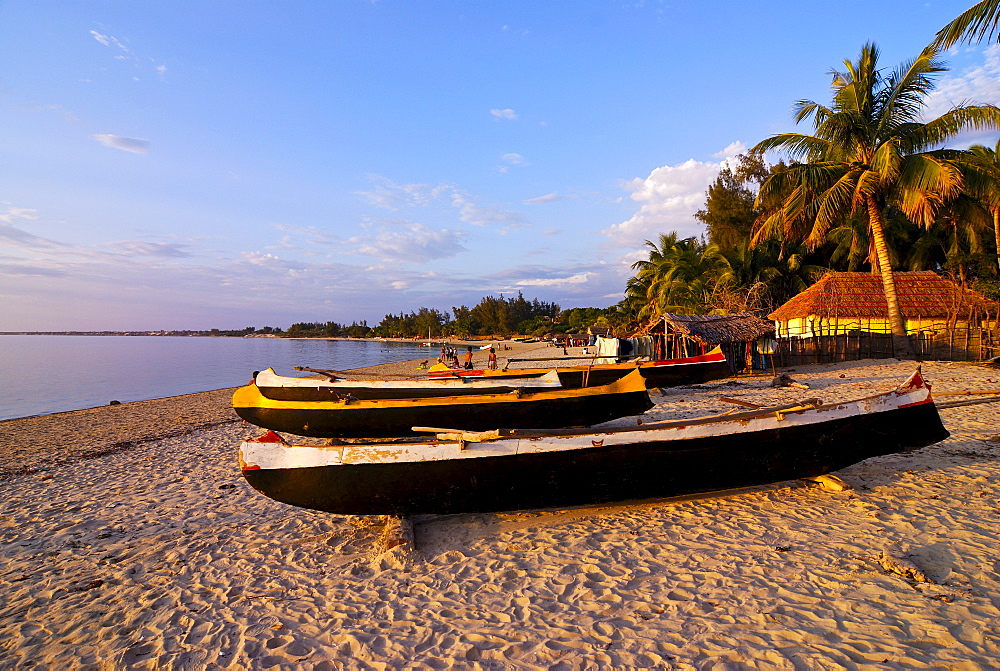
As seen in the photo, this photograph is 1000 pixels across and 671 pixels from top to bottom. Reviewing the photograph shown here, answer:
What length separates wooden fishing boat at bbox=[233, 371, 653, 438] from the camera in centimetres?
742

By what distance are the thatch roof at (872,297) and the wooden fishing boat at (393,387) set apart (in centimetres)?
1292

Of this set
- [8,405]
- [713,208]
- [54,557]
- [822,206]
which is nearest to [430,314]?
[713,208]

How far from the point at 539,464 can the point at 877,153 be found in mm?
15578

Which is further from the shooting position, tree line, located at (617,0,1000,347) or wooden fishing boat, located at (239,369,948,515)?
tree line, located at (617,0,1000,347)

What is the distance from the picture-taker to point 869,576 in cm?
345

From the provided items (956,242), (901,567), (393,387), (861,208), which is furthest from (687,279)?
(901,567)

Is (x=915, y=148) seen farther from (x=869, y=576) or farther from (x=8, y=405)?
(x=8, y=405)

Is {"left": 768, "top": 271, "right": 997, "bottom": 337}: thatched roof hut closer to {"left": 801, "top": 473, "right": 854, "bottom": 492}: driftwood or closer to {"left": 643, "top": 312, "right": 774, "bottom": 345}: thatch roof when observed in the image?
{"left": 643, "top": 312, "right": 774, "bottom": 345}: thatch roof

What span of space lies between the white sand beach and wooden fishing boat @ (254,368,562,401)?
11.5ft

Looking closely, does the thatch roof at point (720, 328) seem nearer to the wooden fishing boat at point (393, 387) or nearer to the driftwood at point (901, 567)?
the wooden fishing boat at point (393, 387)

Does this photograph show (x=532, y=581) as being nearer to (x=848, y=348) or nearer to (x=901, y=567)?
(x=901, y=567)

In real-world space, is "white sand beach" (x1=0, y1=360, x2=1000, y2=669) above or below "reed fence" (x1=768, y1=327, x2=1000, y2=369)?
below

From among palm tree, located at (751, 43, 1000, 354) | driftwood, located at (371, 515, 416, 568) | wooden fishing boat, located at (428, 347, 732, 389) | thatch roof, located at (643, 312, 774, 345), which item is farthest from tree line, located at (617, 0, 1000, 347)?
driftwood, located at (371, 515, 416, 568)

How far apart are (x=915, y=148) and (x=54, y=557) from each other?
67.8ft
